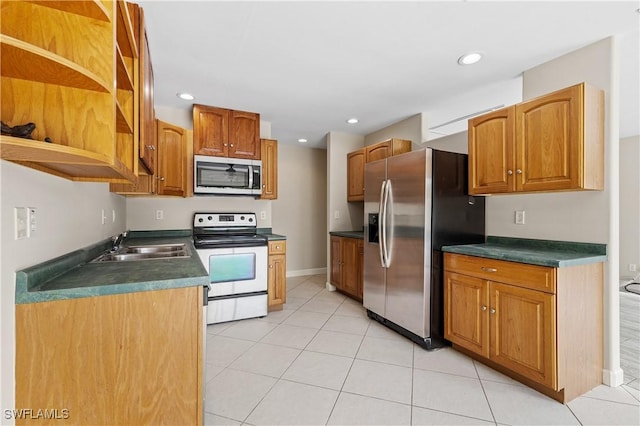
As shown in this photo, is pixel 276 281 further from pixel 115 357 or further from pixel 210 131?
pixel 115 357

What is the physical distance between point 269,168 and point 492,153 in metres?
2.45

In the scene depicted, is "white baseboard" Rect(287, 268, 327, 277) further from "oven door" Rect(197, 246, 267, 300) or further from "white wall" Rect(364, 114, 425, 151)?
"white wall" Rect(364, 114, 425, 151)

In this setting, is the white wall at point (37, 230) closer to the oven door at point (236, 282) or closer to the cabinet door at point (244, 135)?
the oven door at point (236, 282)

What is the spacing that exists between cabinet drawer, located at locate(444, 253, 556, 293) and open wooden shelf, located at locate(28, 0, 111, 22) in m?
2.53

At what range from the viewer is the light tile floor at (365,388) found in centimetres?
170

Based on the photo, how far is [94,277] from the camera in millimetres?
1288

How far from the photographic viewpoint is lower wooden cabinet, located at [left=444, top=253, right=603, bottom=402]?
1.81 m

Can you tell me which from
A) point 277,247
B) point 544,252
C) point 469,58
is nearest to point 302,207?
point 277,247

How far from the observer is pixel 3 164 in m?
0.98

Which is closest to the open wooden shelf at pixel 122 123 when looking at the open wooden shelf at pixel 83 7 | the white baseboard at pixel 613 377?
the open wooden shelf at pixel 83 7

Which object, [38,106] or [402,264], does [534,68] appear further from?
[38,106]

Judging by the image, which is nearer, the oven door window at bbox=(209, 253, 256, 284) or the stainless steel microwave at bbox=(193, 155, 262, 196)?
the oven door window at bbox=(209, 253, 256, 284)

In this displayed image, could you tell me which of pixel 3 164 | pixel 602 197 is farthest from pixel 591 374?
pixel 3 164

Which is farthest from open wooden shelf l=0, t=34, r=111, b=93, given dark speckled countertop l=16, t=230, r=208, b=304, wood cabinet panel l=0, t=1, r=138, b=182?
dark speckled countertop l=16, t=230, r=208, b=304
